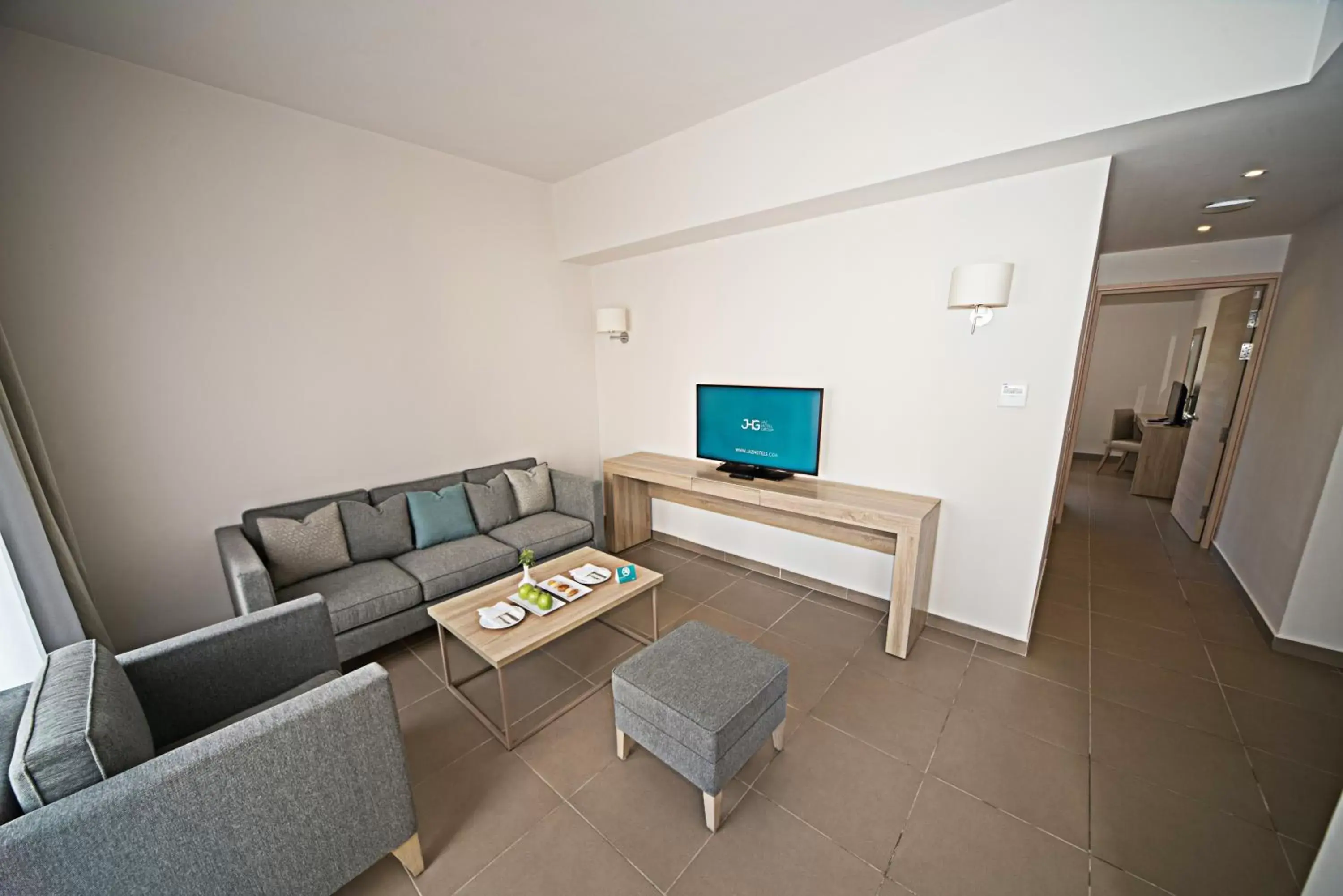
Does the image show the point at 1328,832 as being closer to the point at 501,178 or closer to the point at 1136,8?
the point at 1136,8

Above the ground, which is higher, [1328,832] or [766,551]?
[1328,832]

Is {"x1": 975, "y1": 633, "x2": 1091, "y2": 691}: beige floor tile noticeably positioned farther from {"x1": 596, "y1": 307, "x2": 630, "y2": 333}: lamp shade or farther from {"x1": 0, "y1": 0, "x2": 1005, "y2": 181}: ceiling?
{"x1": 596, "y1": 307, "x2": 630, "y2": 333}: lamp shade

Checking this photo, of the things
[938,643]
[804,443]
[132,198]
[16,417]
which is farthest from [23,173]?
[938,643]

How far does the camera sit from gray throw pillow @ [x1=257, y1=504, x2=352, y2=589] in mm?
2459

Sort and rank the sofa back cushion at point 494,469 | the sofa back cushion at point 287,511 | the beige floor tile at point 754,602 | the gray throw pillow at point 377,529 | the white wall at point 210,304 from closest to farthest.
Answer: the white wall at point 210,304, the sofa back cushion at point 287,511, the gray throw pillow at point 377,529, the beige floor tile at point 754,602, the sofa back cushion at point 494,469

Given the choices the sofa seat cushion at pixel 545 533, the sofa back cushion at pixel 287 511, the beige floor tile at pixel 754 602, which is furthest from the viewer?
the sofa seat cushion at pixel 545 533

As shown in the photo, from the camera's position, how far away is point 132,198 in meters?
2.21

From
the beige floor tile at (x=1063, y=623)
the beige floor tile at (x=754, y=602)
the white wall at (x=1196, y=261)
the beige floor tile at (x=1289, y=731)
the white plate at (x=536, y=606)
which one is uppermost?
the white wall at (x=1196, y=261)

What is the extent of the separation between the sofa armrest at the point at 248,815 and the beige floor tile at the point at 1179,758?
2.65m

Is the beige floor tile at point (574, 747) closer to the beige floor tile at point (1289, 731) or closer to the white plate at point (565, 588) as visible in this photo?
the white plate at point (565, 588)

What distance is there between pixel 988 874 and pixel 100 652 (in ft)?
9.03

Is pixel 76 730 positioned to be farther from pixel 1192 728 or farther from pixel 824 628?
pixel 1192 728

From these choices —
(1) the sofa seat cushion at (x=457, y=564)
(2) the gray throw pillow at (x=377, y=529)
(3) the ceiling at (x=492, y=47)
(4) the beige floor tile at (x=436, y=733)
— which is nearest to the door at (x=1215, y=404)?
(3) the ceiling at (x=492, y=47)

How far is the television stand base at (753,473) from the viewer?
3.15 meters
